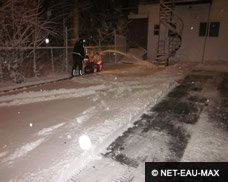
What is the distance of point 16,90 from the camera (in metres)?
6.42

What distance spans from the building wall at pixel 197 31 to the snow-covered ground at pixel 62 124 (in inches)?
425

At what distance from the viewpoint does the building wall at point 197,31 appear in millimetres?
14273

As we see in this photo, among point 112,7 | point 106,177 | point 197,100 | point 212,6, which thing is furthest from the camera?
point 112,7

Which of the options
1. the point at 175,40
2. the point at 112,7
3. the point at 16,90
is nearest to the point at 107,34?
the point at 112,7

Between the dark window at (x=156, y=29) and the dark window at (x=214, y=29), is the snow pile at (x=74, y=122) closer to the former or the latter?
the dark window at (x=214, y=29)

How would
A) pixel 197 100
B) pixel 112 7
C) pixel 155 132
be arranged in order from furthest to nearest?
pixel 112 7 < pixel 197 100 < pixel 155 132

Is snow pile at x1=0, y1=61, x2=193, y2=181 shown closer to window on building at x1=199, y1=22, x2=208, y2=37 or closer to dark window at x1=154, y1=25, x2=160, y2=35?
window on building at x1=199, y1=22, x2=208, y2=37

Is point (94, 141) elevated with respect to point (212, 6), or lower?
lower

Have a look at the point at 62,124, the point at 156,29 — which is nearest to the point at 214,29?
the point at 156,29

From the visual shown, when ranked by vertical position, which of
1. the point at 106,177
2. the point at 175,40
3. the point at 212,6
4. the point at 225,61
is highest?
the point at 212,6

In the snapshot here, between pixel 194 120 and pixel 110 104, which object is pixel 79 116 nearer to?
pixel 110 104

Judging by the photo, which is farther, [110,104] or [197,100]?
[197,100]

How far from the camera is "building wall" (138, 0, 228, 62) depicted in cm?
1427

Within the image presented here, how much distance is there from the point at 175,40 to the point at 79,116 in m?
14.7
